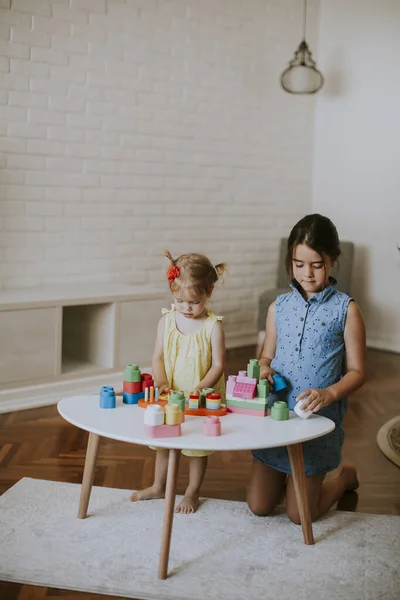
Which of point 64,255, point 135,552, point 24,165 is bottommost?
point 135,552

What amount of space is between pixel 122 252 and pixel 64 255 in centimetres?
47

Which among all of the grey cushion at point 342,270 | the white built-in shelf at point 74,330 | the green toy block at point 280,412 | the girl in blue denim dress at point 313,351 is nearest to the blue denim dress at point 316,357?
the girl in blue denim dress at point 313,351

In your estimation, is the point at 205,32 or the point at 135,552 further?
the point at 205,32

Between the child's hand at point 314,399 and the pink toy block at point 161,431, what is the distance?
427 mm

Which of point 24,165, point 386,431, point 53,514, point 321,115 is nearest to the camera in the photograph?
point 53,514

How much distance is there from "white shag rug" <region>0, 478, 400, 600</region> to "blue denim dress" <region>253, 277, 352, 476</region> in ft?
0.78

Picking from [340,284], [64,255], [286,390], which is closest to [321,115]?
[340,284]

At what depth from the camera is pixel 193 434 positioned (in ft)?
7.34

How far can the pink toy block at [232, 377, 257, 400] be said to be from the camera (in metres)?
2.46

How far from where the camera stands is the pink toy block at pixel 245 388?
8.06 feet

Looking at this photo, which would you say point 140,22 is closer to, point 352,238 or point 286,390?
point 352,238

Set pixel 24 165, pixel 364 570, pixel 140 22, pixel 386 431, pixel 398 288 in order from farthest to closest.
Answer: pixel 398 288 < pixel 140 22 < pixel 24 165 < pixel 386 431 < pixel 364 570

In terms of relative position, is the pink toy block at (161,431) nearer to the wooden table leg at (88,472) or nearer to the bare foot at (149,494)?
the wooden table leg at (88,472)

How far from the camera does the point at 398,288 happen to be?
5.93m
